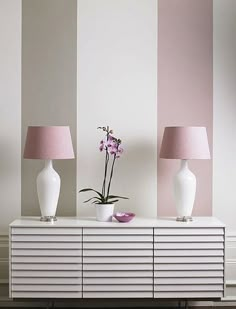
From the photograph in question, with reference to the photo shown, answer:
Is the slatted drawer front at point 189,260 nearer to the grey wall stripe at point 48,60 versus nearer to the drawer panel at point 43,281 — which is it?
the drawer panel at point 43,281

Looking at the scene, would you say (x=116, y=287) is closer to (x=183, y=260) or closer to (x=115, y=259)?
(x=115, y=259)

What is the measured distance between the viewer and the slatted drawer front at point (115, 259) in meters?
3.49

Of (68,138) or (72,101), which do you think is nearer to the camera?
(68,138)

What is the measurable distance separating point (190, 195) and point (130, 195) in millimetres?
482

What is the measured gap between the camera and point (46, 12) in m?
3.87

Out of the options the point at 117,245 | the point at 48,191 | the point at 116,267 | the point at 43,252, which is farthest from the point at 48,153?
the point at 116,267

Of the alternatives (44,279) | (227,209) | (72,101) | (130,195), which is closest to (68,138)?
(72,101)

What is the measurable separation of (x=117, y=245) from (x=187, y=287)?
52 cm

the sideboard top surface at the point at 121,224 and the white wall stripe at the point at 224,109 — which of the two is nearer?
the sideboard top surface at the point at 121,224

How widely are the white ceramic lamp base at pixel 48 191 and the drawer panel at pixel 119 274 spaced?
0.43m

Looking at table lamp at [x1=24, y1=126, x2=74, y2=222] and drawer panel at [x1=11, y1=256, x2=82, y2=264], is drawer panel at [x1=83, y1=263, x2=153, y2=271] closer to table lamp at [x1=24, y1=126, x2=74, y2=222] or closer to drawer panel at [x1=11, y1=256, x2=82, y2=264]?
drawer panel at [x1=11, y1=256, x2=82, y2=264]

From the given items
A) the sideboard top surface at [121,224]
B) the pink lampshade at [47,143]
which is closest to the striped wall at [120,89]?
the sideboard top surface at [121,224]

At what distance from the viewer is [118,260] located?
11.5 ft

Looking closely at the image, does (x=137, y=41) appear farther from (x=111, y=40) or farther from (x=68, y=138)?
(x=68, y=138)
